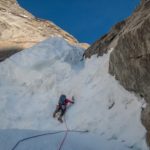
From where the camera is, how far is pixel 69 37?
5384 cm

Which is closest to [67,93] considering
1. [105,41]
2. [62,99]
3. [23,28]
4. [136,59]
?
[62,99]

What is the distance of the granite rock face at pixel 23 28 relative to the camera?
A: 47.6 meters

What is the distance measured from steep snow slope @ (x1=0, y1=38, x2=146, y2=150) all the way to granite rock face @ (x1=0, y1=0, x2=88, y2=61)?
20100 millimetres

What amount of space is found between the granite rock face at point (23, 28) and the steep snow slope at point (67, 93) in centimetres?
2010

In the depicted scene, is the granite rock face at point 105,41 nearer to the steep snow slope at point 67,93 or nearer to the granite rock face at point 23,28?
the steep snow slope at point 67,93

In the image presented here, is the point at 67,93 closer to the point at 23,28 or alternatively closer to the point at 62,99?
the point at 62,99

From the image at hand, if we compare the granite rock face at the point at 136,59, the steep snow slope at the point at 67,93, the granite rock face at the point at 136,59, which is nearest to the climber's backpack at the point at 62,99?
the steep snow slope at the point at 67,93

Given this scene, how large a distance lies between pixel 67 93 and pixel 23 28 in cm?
3473

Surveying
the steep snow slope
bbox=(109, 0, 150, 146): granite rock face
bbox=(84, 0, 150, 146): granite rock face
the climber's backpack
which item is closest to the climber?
the climber's backpack

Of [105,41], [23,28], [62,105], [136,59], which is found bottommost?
[62,105]

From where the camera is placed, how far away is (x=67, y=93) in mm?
17625

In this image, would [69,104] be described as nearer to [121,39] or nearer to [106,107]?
[106,107]

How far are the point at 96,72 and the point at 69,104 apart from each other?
2487mm

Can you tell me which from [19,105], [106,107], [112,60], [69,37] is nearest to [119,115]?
[106,107]
